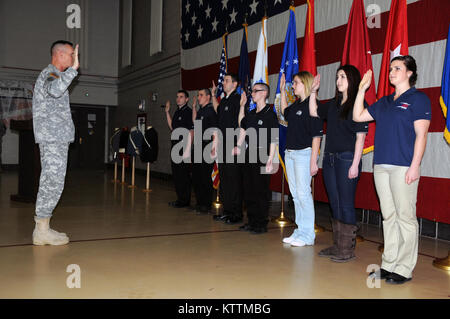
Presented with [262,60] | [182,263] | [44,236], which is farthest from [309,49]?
[44,236]

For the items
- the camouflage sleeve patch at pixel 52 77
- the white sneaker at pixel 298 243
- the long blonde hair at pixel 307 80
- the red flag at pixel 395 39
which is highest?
the red flag at pixel 395 39

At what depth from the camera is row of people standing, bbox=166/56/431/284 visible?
254cm

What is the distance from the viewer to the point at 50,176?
333cm

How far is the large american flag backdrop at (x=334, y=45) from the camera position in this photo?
370 cm

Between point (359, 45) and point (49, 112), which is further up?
point (359, 45)

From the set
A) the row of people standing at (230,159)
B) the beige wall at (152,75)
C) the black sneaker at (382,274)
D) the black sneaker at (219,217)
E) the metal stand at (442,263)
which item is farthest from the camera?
the beige wall at (152,75)

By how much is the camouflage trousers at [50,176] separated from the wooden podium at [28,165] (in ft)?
7.89

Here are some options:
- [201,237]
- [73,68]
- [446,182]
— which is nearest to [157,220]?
[201,237]

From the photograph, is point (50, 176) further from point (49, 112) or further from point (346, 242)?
point (346, 242)

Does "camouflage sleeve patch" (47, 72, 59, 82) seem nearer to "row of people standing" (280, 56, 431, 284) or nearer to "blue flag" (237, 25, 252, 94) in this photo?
"row of people standing" (280, 56, 431, 284)

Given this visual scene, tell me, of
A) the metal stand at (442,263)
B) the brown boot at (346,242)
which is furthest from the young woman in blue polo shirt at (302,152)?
the metal stand at (442,263)

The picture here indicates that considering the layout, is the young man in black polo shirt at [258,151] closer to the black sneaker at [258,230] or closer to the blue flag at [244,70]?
the black sneaker at [258,230]

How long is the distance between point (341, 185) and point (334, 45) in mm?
2355

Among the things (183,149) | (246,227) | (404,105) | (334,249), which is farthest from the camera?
(183,149)
